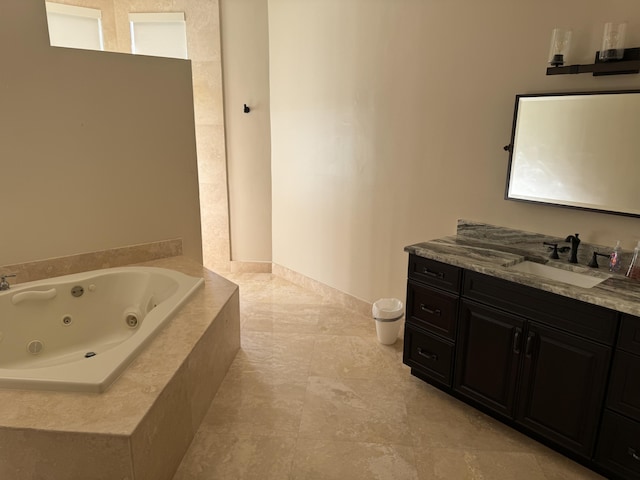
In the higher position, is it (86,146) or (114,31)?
(114,31)

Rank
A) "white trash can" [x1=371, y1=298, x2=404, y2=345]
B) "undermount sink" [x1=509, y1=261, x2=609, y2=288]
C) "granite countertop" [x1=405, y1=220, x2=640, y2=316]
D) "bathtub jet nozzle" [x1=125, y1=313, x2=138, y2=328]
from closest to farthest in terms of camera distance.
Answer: "granite countertop" [x1=405, y1=220, x2=640, y2=316] → "undermount sink" [x1=509, y1=261, x2=609, y2=288] → "bathtub jet nozzle" [x1=125, y1=313, x2=138, y2=328] → "white trash can" [x1=371, y1=298, x2=404, y2=345]

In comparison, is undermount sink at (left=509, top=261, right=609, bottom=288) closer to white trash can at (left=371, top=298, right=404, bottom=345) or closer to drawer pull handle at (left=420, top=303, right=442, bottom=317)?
drawer pull handle at (left=420, top=303, right=442, bottom=317)

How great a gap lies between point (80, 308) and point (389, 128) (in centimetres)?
232

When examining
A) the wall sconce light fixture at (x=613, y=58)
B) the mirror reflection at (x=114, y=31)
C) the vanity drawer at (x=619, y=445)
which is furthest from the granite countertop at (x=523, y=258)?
the mirror reflection at (x=114, y=31)

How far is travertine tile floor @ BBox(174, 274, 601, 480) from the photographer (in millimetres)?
1998

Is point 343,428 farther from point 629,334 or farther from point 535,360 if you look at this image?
point 629,334

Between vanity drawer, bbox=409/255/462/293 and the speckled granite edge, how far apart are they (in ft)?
5.92

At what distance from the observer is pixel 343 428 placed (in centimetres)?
227

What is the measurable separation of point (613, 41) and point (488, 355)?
1.53 metres

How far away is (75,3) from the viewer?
3.96 m

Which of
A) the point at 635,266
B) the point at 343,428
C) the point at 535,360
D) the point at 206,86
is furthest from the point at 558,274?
the point at 206,86

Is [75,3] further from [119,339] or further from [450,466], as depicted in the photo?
[450,466]

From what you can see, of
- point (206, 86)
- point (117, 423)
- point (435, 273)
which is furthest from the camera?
point (206, 86)

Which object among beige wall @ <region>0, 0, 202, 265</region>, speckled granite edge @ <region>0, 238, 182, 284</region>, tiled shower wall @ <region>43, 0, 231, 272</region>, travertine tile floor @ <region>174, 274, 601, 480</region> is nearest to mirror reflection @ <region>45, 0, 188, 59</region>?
tiled shower wall @ <region>43, 0, 231, 272</region>
